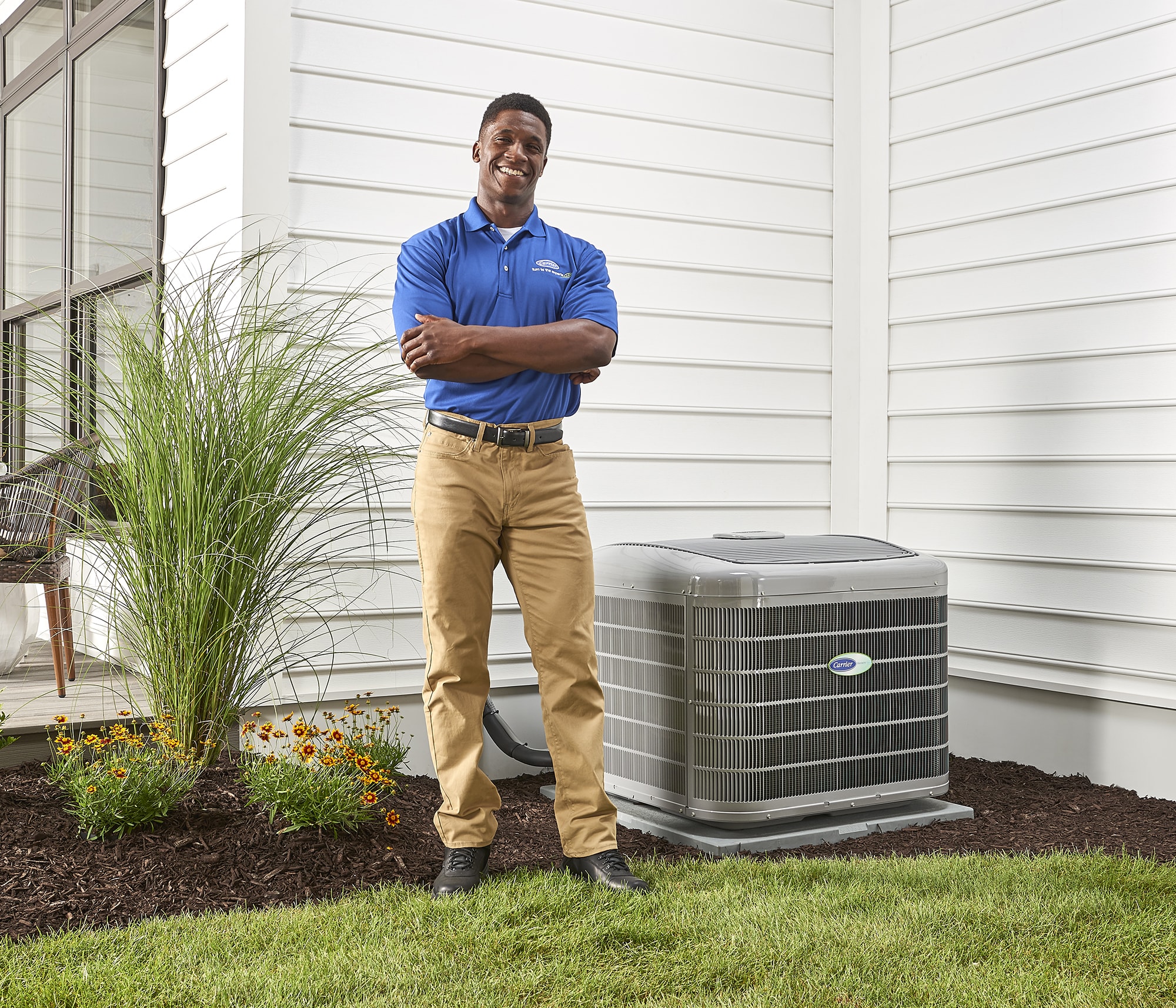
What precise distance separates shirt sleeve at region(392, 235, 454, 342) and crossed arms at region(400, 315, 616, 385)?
37 mm

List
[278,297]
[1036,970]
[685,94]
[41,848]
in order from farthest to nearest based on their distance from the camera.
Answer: [685,94]
[278,297]
[41,848]
[1036,970]

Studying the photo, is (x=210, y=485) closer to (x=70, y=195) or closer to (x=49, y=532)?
(x=49, y=532)

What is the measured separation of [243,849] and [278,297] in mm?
1585

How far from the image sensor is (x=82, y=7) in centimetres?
508

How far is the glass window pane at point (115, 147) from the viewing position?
4441 mm

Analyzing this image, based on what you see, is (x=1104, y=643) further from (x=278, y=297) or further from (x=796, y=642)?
(x=278, y=297)

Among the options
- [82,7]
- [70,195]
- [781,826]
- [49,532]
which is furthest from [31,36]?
[781,826]

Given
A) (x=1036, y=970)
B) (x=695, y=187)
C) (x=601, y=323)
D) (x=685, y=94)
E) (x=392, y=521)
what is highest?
(x=685, y=94)

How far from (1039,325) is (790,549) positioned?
4.30 feet

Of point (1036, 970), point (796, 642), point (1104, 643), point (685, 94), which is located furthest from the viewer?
point (685, 94)

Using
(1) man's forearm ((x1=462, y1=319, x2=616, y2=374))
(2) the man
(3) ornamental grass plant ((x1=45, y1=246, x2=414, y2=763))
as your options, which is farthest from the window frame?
(1) man's forearm ((x1=462, y1=319, x2=616, y2=374))

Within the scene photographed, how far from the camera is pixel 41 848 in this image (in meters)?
2.62

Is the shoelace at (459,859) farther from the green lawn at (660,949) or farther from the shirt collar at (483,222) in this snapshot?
the shirt collar at (483,222)

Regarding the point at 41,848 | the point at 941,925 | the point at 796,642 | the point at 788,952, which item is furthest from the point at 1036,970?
the point at 41,848
